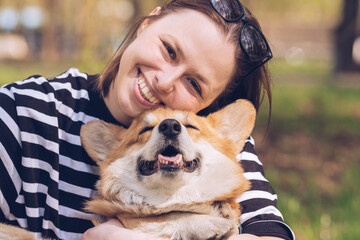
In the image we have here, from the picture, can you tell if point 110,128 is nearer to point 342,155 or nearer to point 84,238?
point 84,238

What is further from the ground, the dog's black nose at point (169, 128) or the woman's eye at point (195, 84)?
the woman's eye at point (195, 84)

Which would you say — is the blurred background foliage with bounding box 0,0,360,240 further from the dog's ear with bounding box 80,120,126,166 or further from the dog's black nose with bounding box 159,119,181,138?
the dog's ear with bounding box 80,120,126,166

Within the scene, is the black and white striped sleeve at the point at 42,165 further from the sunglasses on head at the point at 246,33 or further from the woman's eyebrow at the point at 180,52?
the sunglasses on head at the point at 246,33

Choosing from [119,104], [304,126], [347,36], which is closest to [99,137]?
[119,104]

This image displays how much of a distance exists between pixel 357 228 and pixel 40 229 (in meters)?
2.57

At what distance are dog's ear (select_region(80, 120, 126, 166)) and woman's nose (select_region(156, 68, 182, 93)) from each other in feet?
1.23

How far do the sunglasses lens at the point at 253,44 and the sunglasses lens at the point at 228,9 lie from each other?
86 millimetres

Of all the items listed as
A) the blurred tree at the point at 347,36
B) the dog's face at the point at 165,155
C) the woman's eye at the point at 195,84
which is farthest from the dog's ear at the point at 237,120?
the blurred tree at the point at 347,36

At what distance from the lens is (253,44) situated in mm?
2295

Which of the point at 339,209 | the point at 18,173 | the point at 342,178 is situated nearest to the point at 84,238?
the point at 18,173

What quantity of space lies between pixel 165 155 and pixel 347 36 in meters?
7.86

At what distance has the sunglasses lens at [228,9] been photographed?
2.26m

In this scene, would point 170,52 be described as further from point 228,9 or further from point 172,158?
Answer: point 172,158

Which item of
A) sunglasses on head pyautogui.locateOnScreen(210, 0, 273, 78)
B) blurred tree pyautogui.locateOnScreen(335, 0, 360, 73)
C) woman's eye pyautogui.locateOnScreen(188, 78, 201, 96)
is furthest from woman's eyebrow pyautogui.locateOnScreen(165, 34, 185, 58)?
blurred tree pyautogui.locateOnScreen(335, 0, 360, 73)
